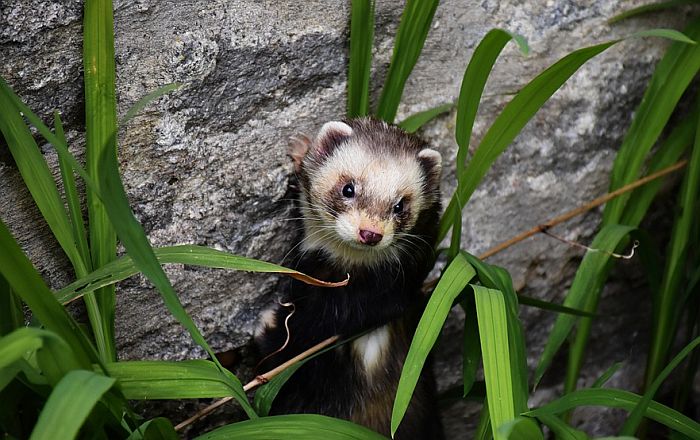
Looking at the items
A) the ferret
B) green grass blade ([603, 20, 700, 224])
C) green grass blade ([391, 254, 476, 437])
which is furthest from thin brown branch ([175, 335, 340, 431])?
green grass blade ([603, 20, 700, 224])

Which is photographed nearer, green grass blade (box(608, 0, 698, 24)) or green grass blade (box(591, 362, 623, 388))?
green grass blade (box(591, 362, 623, 388))

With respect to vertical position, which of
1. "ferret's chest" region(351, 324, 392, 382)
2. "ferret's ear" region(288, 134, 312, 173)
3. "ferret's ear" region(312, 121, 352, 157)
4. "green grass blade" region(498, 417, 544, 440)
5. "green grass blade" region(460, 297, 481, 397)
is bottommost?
"ferret's chest" region(351, 324, 392, 382)

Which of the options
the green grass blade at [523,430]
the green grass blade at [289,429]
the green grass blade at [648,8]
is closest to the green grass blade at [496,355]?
the green grass blade at [523,430]

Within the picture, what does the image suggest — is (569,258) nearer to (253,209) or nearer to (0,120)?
(253,209)

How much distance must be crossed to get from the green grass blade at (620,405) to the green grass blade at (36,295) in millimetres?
756

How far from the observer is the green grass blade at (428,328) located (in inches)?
56.6

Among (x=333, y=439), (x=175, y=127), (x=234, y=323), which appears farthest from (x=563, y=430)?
(x=175, y=127)

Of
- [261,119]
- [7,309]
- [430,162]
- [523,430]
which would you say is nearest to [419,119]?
[430,162]

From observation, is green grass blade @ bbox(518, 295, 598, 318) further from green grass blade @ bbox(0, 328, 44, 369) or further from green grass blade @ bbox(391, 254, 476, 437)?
green grass blade @ bbox(0, 328, 44, 369)

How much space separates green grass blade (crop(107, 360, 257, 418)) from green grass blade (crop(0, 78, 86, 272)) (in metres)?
0.29

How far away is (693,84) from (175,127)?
1363mm

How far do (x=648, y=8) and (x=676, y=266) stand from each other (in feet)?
2.04

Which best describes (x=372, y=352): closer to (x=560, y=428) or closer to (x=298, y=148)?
(x=298, y=148)

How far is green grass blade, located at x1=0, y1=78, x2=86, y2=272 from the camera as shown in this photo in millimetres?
1527
